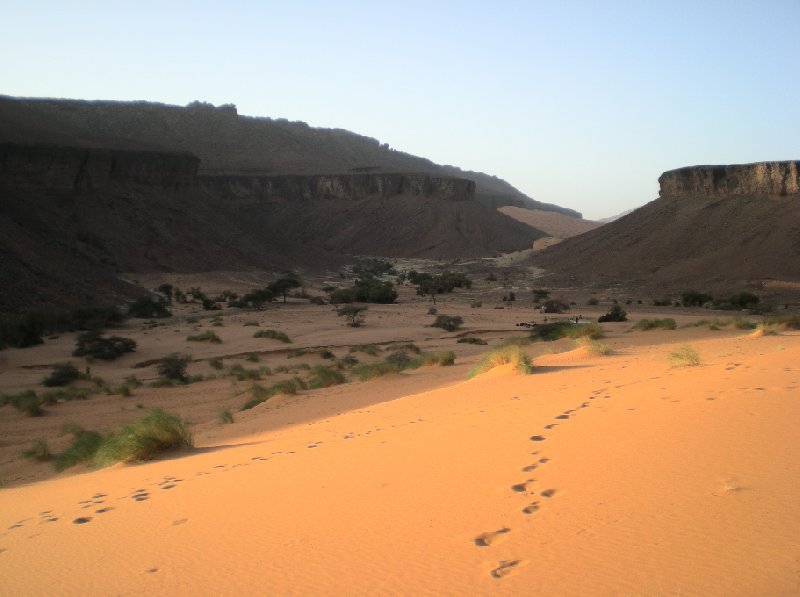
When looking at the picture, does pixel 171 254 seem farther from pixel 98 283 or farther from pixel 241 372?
pixel 241 372

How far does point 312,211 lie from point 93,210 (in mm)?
51407

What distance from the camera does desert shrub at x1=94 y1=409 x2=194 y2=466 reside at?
31.3 feet

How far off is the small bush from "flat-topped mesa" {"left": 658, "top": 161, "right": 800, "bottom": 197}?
146 feet

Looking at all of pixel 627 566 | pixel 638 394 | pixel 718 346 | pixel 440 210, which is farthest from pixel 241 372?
pixel 440 210

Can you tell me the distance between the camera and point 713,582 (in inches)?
149

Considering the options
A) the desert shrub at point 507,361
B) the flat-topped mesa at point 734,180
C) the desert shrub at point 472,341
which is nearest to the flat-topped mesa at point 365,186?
the flat-topped mesa at point 734,180

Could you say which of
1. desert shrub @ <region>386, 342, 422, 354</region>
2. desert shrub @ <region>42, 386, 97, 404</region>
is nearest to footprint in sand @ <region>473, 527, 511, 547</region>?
desert shrub @ <region>42, 386, 97, 404</region>

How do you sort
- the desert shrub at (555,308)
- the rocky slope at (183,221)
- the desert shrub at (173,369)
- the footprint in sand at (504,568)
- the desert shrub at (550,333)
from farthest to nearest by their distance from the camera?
the rocky slope at (183,221) < the desert shrub at (555,308) < the desert shrub at (550,333) < the desert shrub at (173,369) < the footprint in sand at (504,568)

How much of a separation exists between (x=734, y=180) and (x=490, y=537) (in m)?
64.0

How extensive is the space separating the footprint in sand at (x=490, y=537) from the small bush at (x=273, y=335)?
23081mm

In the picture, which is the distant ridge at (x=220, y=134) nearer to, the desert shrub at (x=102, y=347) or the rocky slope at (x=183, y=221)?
the rocky slope at (x=183, y=221)

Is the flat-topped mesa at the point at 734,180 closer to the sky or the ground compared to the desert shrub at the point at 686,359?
closer to the sky

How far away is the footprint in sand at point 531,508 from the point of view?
16.5 feet

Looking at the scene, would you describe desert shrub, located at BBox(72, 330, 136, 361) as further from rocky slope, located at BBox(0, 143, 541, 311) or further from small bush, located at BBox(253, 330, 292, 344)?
rocky slope, located at BBox(0, 143, 541, 311)
